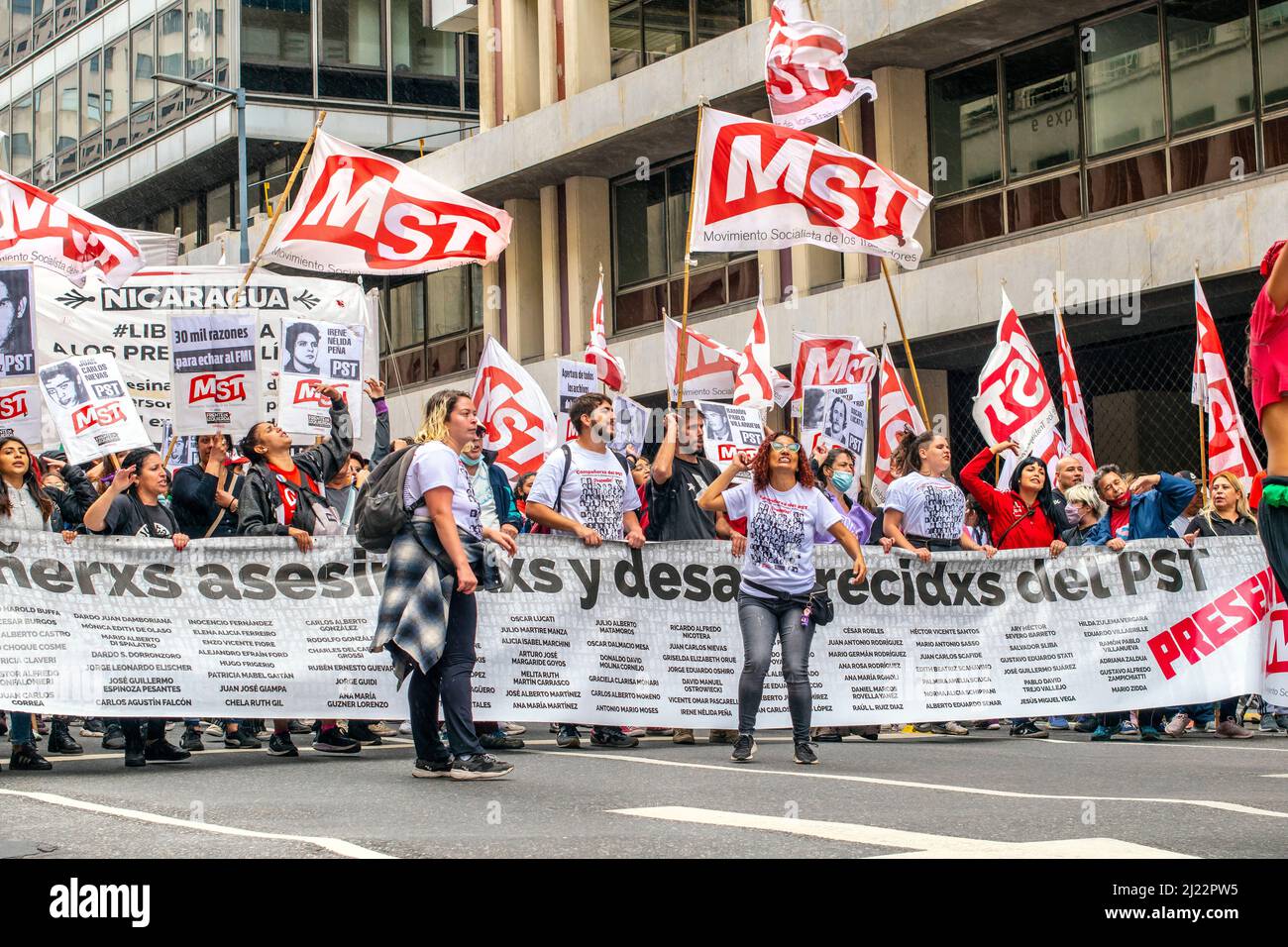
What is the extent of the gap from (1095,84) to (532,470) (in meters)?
9.82

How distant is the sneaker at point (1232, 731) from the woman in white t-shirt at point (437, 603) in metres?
5.57

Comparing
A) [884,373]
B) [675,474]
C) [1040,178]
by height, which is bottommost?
[675,474]

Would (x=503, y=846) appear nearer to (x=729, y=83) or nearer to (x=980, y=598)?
(x=980, y=598)

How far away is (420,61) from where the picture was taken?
44.5 m

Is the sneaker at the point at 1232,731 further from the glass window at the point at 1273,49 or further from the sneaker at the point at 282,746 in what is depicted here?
the glass window at the point at 1273,49

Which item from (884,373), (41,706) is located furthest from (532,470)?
(41,706)

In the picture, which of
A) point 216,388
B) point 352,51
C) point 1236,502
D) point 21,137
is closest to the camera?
point 216,388

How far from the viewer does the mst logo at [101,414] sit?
12961 millimetres

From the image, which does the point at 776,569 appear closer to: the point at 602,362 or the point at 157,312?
the point at 602,362

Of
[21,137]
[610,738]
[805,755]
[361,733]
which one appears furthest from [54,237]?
[21,137]

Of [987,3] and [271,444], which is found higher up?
[987,3]

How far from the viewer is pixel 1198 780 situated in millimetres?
9164

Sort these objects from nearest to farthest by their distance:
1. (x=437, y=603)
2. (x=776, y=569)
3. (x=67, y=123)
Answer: (x=437, y=603) < (x=776, y=569) < (x=67, y=123)

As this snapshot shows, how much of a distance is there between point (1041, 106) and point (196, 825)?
1868 cm
